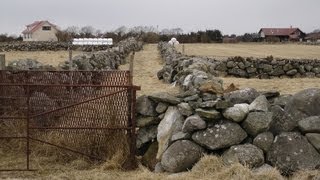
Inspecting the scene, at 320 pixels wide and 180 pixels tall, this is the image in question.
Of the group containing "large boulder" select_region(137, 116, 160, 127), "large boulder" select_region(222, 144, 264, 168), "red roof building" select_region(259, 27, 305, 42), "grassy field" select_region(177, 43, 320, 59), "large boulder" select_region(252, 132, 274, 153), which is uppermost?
"red roof building" select_region(259, 27, 305, 42)

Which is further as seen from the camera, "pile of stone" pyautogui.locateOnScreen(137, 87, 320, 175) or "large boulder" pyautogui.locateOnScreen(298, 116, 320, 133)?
"large boulder" pyautogui.locateOnScreen(298, 116, 320, 133)

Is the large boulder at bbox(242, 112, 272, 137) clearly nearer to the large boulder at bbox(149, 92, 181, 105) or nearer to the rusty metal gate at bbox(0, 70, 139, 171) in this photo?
the large boulder at bbox(149, 92, 181, 105)

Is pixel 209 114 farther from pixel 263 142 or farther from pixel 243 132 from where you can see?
pixel 263 142

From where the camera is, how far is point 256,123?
26.3 ft

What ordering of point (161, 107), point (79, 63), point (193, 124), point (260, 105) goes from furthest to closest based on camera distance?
1. point (79, 63)
2. point (161, 107)
3. point (260, 105)
4. point (193, 124)

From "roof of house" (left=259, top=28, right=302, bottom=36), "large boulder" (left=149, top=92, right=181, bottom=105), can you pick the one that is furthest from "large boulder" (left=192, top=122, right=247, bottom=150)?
"roof of house" (left=259, top=28, right=302, bottom=36)

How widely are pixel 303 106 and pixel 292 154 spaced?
85 cm

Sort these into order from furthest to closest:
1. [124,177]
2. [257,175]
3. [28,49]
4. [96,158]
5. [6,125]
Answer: [28,49] < [6,125] < [96,158] < [124,177] < [257,175]

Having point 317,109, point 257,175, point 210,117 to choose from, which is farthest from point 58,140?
point 317,109

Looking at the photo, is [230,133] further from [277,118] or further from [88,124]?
[88,124]

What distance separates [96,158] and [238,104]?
2.49 metres

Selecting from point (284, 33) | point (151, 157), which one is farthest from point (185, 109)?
point (284, 33)

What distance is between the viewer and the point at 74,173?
8.16m

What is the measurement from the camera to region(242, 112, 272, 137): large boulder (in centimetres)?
802
